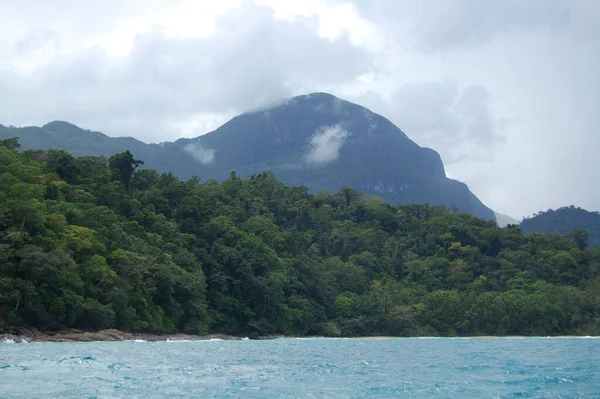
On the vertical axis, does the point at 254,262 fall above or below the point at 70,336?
above

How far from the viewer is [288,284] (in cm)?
8269

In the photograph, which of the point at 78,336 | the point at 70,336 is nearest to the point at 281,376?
the point at 70,336

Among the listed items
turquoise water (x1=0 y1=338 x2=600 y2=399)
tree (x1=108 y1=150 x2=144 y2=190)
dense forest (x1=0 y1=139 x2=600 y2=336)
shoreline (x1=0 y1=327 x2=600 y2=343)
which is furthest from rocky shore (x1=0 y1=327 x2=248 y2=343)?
tree (x1=108 y1=150 x2=144 y2=190)

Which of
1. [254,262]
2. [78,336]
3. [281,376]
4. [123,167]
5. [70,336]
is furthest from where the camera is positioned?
[123,167]

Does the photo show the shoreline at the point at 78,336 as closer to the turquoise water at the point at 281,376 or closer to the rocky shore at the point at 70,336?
the rocky shore at the point at 70,336

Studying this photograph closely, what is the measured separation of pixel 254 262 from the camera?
255 ft

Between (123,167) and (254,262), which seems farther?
(123,167)

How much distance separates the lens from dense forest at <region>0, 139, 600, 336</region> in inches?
2066

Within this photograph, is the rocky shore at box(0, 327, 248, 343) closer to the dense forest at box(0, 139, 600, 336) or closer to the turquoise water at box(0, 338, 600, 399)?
the dense forest at box(0, 139, 600, 336)

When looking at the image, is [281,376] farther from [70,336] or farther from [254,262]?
[254,262]

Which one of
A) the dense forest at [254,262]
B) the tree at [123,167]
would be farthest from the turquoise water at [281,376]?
the tree at [123,167]

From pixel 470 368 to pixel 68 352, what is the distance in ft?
69.4

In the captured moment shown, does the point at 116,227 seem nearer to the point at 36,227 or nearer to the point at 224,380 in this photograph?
the point at 36,227

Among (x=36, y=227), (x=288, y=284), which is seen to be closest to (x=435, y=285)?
(x=288, y=284)
